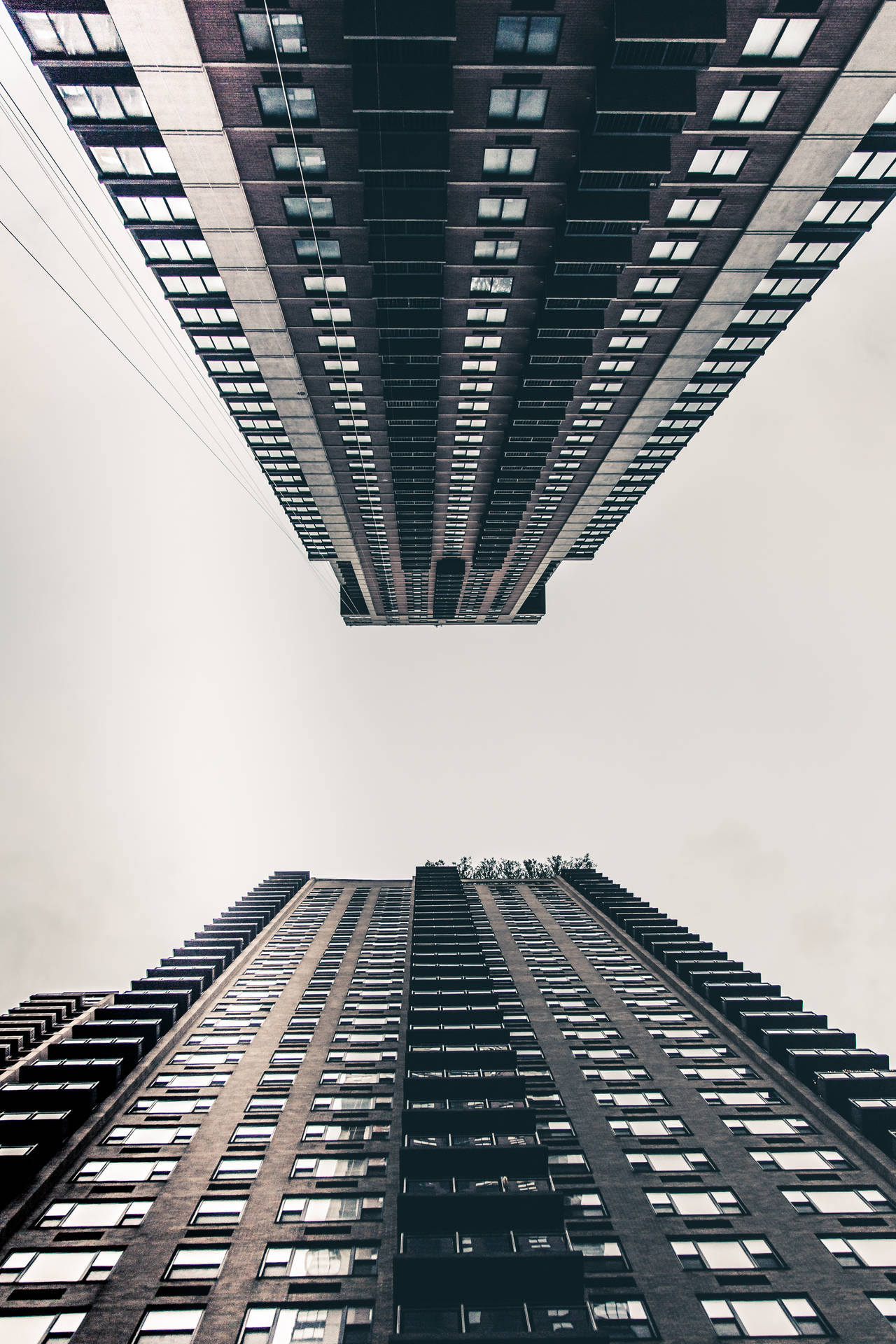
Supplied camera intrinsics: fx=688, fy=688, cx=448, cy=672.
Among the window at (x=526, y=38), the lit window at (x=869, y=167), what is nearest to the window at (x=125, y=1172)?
the window at (x=526, y=38)

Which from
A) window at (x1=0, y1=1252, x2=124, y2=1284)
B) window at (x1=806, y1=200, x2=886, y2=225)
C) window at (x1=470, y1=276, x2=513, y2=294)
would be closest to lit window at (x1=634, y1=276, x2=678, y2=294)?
window at (x1=806, y1=200, x2=886, y2=225)

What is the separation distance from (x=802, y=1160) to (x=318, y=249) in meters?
50.3

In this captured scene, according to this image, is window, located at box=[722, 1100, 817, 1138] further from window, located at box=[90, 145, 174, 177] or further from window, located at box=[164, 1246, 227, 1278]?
window, located at box=[90, 145, 174, 177]

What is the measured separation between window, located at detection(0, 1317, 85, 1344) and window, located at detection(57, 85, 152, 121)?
145 ft

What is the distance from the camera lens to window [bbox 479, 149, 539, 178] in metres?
29.9

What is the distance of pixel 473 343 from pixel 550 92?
15501 millimetres

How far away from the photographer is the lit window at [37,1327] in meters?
A: 21.8

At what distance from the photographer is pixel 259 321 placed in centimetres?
3969

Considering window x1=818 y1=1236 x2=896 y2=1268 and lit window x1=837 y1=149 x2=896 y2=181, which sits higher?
lit window x1=837 y1=149 x2=896 y2=181

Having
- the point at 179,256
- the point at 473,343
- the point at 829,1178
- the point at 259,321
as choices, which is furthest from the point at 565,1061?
the point at 179,256

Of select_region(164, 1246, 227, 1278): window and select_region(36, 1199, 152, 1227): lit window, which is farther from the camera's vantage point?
select_region(36, 1199, 152, 1227): lit window

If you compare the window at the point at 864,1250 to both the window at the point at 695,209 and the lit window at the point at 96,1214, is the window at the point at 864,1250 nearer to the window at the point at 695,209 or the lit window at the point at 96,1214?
the lit window at the point at 96,1214

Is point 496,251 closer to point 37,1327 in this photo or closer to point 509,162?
point 509,162

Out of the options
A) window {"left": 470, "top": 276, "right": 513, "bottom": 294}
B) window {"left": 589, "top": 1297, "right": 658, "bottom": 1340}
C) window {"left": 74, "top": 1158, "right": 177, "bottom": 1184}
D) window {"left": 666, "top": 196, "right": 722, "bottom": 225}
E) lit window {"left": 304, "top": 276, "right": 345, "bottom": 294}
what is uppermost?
window {"left": 666, "top": 196, "right": 722, "bottom": 225}
